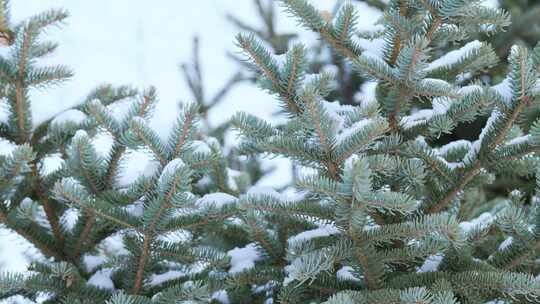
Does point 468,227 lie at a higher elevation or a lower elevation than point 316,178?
higher

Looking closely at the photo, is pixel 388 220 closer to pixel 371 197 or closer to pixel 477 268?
pixel 477 268

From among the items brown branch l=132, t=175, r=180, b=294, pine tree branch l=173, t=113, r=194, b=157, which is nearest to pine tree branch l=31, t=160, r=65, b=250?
brown branch l=132, t=175, r=180, b=294

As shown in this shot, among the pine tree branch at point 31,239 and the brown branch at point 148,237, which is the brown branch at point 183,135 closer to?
the brown branch at point 148,237

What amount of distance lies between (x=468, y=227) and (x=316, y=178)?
65cm

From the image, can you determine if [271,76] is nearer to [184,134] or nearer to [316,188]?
[184,134]

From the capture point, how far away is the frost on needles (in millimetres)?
1497

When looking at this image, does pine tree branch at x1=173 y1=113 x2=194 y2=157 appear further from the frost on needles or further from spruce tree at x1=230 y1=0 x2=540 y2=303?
spruce tree at x1=230 y1=0 x2=540 y2=303

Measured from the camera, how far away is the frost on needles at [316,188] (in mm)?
1497

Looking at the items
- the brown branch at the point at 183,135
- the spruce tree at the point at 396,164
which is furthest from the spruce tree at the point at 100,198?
the spruce tree at the point at 396,164

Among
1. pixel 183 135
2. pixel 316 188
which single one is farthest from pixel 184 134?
pixel 316 188

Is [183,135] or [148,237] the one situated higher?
[183,135]

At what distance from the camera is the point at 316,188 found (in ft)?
4.52

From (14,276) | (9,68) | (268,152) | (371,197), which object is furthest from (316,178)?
(9,68)

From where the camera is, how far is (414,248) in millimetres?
1554
